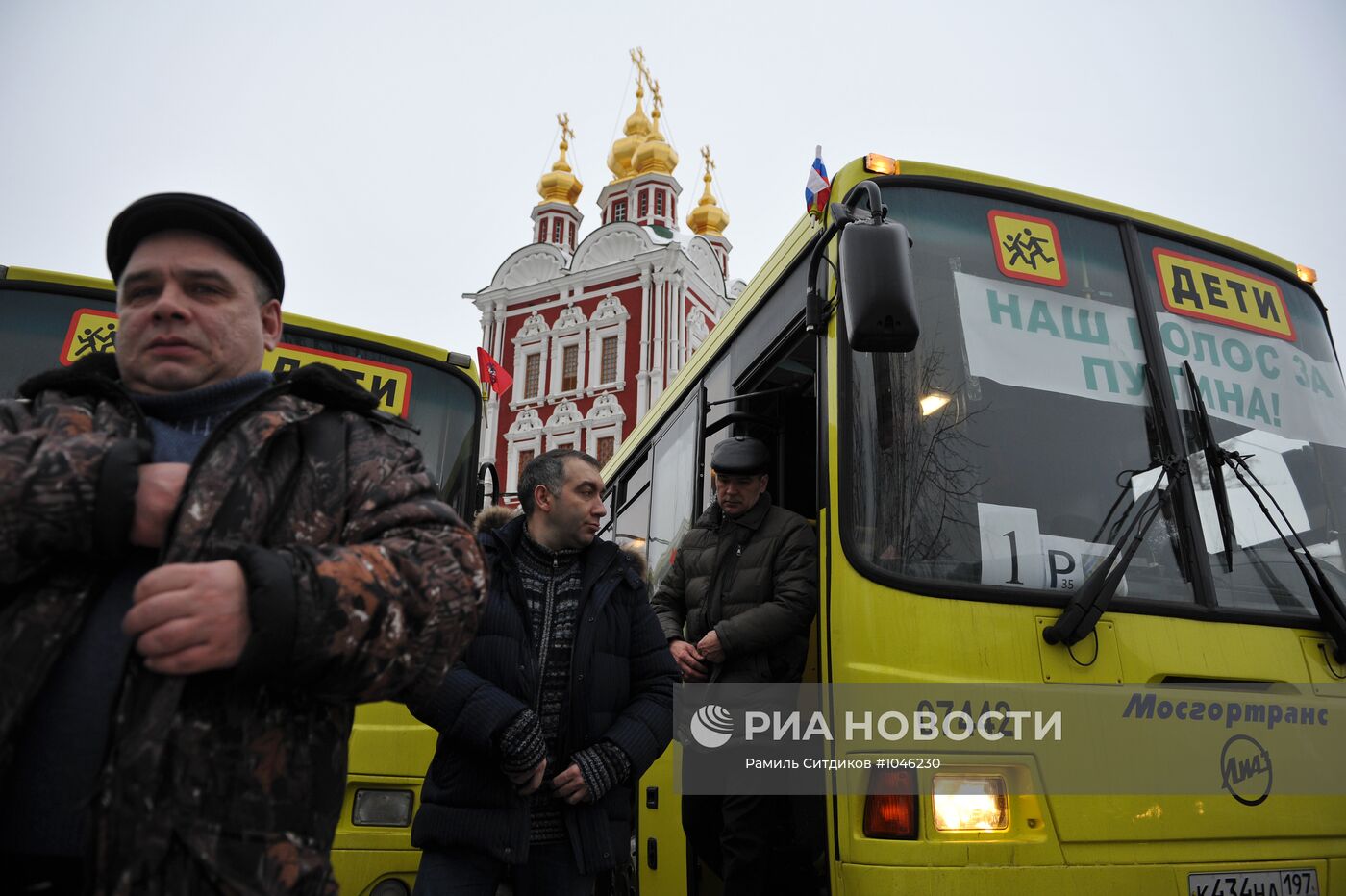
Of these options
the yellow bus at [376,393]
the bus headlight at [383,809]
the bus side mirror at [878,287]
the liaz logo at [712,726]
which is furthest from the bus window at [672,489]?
the bus side mirror at [878,287]

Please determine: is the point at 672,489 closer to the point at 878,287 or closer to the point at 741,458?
the point at 741,458

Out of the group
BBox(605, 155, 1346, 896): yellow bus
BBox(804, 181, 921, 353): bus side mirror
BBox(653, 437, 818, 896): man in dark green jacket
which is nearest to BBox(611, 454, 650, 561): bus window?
BBox(653, 437, 818, 896): man in dark green jacket

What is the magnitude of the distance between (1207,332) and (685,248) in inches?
1323

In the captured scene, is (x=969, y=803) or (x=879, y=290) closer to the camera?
(x=969, y=803)

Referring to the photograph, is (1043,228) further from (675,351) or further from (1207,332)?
(675,351)

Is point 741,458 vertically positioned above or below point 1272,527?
above

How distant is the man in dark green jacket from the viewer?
3.35 m

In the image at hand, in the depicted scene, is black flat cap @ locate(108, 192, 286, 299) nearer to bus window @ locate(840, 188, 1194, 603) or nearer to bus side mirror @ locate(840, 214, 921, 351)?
bus side mirror @ locate(840, 214, 921, 351)

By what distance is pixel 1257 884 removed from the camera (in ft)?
8.50

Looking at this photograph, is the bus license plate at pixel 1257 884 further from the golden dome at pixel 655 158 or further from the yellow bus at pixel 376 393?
the golden dome at pixel 655 158

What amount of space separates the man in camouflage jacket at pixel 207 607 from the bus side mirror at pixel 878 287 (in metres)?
1.62

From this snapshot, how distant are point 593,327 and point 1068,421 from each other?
108 feet

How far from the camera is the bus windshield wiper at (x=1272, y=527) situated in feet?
9.87

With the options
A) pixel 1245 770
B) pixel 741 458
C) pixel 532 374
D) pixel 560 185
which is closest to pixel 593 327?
pixel 532 374
